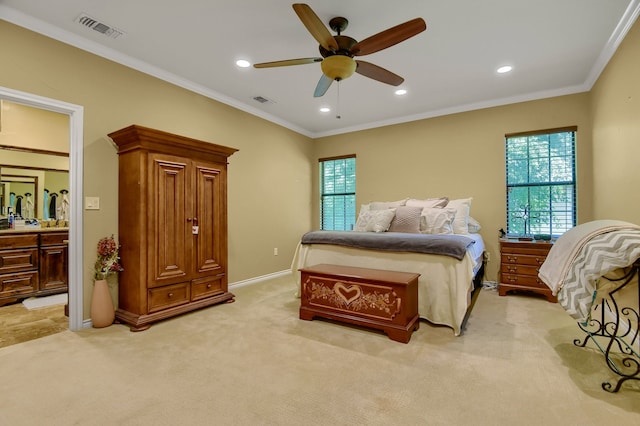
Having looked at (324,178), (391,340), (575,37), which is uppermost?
(575,37)

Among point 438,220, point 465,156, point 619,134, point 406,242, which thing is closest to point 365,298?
point 406,242

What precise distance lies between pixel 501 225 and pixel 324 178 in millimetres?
3149

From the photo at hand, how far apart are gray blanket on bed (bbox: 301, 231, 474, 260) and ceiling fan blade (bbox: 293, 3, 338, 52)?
1.77 m

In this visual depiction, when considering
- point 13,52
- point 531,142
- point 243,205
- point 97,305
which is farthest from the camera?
point 243,205

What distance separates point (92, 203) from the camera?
2.82 metres

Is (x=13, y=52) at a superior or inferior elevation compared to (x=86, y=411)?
superior

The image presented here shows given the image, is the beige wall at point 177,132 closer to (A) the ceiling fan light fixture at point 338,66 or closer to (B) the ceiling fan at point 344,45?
(B) the ceiling fan at point 344,45

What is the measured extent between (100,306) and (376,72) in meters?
3.28

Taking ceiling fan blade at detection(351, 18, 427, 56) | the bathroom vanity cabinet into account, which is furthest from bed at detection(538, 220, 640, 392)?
the bathroom vanity cabinet

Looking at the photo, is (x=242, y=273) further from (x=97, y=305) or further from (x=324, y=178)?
(x=324, y=178)

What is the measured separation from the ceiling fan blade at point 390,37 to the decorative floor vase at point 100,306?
3.02 meters

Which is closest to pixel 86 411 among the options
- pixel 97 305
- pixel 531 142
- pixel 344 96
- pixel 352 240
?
pixel 97 305

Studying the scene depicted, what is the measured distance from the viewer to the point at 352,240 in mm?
3168

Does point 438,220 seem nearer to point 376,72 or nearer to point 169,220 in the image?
point 376,72
